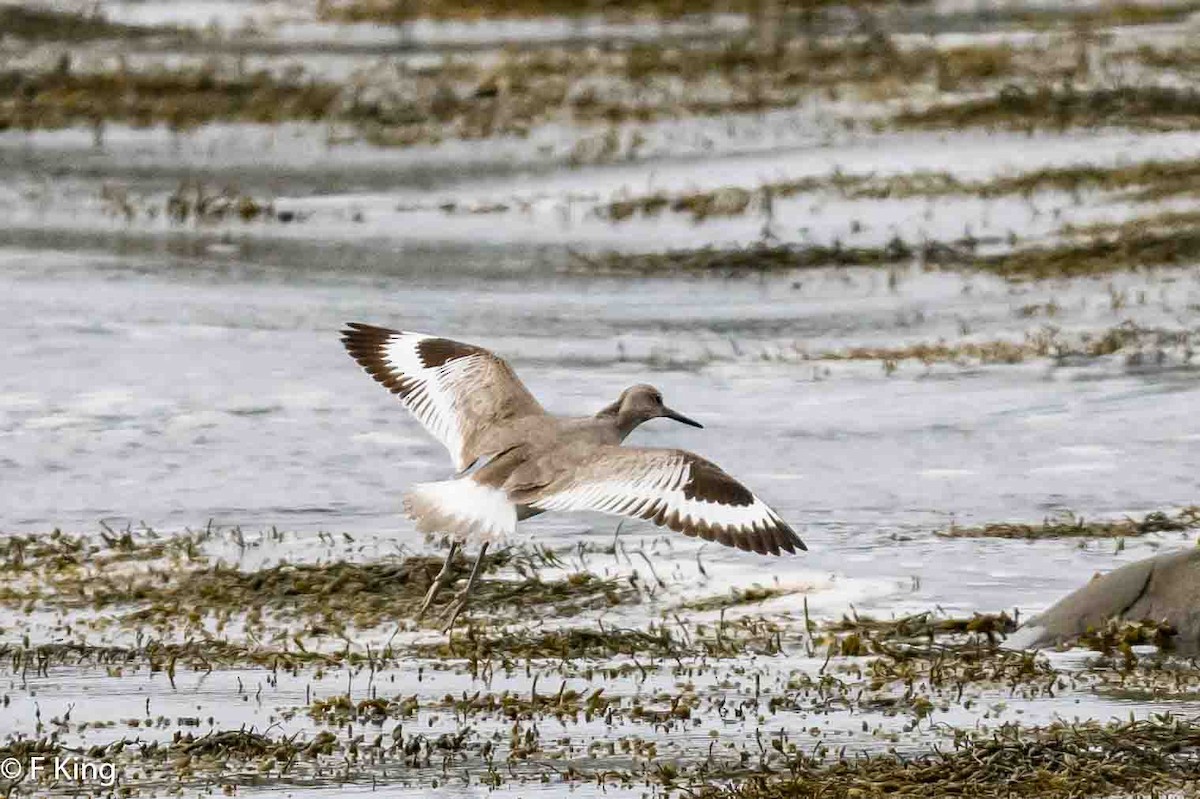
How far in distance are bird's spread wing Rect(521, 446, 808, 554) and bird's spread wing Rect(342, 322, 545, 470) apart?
0.82 metres

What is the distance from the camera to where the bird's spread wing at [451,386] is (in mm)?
9648

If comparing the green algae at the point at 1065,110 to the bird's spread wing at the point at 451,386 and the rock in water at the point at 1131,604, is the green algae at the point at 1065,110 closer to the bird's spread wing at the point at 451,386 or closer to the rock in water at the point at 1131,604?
the bird's spread wing at the point at 451,386

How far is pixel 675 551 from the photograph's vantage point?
1028 centimetres

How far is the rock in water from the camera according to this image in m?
8.38

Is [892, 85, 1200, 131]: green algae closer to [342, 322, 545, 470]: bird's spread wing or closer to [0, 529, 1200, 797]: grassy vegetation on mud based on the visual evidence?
[342, 322, 545, 470]: bird's spread wing

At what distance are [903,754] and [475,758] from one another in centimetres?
127

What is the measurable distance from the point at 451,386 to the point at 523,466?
1.01m

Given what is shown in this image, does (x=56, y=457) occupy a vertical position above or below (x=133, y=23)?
below

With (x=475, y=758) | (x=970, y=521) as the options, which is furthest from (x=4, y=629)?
(x=970, y=521)

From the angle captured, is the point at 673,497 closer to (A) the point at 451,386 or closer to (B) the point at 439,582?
(B) the point at 439,582

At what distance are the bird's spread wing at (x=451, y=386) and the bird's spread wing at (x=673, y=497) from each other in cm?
82

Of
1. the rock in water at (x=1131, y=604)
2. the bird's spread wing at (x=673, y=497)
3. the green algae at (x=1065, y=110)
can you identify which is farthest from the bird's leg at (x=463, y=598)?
the green algae at (x=1065, y=110)

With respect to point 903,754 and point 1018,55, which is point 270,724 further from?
point 1018,55

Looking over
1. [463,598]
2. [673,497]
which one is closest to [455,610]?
[463,598]
